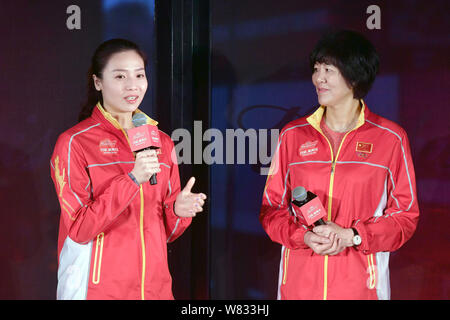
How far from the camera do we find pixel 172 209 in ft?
7.18

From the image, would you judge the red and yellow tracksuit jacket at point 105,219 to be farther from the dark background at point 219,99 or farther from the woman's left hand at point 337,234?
the woman's left hand at point 337,234

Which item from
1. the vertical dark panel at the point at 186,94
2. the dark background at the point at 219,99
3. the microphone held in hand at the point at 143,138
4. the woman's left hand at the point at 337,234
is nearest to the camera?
the microphone held in hand at the point at 143,138

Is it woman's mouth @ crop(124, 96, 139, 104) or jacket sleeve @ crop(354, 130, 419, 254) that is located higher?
woman's mouth @ crop(124, 96, 139, 104)

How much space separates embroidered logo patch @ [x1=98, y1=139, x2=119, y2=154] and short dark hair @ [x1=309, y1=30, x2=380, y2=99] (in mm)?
1006

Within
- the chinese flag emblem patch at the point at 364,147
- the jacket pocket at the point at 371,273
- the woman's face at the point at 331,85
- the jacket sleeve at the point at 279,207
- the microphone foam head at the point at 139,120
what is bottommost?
the jacket pocket at the point at 371,273

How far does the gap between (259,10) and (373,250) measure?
5.30 ft

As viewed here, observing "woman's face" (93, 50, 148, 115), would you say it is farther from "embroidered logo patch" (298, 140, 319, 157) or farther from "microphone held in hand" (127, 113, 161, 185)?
"embroidered logo patch" (298, 140, 319, 157)

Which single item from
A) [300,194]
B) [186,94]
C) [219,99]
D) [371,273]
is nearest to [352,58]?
[300,194]

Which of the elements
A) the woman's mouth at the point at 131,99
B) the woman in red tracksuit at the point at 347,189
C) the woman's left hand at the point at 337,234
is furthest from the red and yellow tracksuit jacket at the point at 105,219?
the woman's left hand at the point at 337,234

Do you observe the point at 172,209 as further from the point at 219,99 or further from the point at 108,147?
the point at 219,99

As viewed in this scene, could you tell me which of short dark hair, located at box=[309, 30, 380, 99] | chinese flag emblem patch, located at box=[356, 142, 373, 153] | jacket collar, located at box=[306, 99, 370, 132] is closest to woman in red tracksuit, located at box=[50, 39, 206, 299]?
jacket collar, located at box=[306, 99, 370, 132]

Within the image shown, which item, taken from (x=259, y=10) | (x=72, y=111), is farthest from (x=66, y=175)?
(x=259, y=10)

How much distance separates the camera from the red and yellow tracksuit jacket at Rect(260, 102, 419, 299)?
6.93 ft

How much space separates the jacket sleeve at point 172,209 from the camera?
7.23 feet
